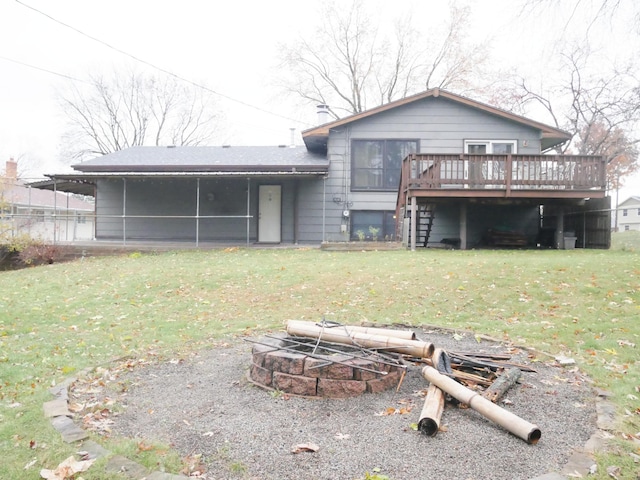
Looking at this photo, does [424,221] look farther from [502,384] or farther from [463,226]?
[502,384]

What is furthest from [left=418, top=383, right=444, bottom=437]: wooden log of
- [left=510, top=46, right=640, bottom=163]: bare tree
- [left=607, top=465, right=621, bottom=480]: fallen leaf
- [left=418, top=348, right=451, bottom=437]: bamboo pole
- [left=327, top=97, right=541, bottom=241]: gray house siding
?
[left=510, top=46, right=640, bottom=163]: bare tree

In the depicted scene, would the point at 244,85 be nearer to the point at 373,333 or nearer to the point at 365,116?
the point at 365,116

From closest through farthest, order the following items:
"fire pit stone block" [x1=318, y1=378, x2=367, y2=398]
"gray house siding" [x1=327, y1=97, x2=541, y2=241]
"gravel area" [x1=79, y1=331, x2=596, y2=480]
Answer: "gravel area" [x1=79, y1=331, x2=596, y2=480] → "fire pit stone block" [x1=318, y1=378, x2=367, y2=398] → "gray house siding" [x1=327, y1=97, x2=541, y2=241]

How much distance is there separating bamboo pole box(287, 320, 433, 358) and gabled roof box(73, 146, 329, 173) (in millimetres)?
10710

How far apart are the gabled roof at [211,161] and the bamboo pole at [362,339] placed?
1071 centimetres

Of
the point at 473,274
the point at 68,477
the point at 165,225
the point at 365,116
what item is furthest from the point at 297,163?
the point at 68,477

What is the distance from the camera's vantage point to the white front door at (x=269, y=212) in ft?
53.1

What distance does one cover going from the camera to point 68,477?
8.29ft

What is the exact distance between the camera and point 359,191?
15.6m

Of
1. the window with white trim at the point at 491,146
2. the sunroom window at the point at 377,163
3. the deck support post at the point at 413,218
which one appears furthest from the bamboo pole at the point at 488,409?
the window with white trim at the point at 491,146

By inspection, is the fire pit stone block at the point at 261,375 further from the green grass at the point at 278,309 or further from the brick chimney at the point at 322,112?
the brick chimney at the point at 322,112

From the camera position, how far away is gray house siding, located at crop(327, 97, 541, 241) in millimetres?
15188

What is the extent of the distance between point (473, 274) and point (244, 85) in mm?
30367

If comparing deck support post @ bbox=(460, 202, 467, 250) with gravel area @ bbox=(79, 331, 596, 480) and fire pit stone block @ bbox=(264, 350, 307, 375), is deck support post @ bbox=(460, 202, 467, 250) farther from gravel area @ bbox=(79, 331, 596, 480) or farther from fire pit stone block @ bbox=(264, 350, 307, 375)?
fire pit stone block @ bbox=(264, 350, 307, 375)
